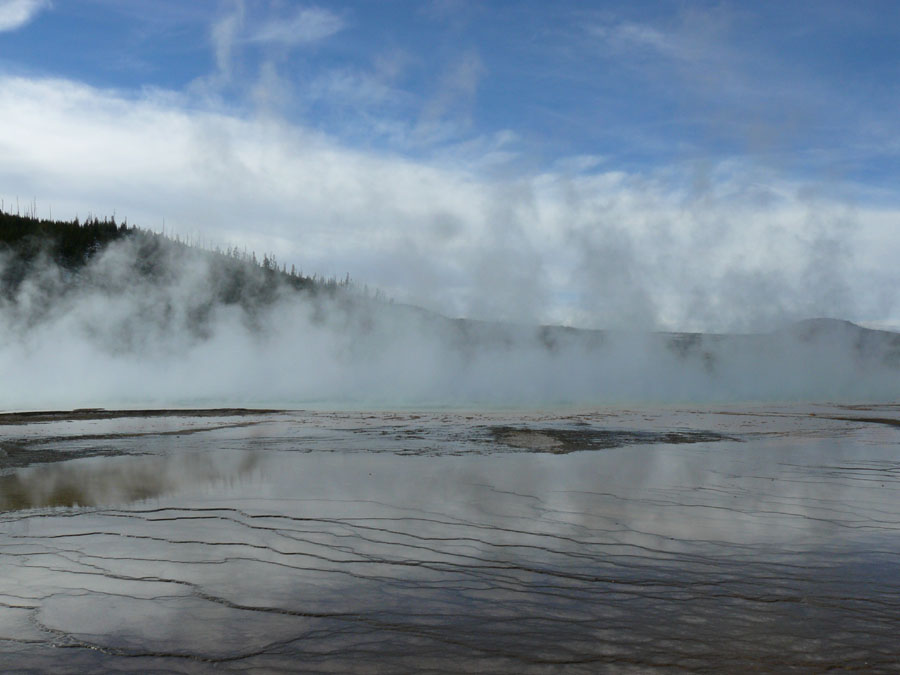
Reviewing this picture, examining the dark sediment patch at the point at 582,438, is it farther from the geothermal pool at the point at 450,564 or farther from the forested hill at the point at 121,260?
the forested hill at the point at 121,260

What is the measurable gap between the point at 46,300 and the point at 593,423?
44.9 meters

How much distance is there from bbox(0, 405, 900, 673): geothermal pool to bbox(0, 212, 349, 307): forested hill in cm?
4944

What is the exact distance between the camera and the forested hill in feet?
183

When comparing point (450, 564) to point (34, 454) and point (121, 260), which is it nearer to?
point (34, 454)

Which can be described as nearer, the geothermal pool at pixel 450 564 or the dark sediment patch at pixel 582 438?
the geothermal pool at pixel 450 564

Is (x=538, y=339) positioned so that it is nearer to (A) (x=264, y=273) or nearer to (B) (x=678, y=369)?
(B) (x=678, y=369)

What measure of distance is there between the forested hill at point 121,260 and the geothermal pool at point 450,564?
49.4 m

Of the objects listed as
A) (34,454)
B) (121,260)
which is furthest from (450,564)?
(121,260)

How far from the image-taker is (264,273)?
7219 cm

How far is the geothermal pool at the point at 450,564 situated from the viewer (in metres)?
3.53

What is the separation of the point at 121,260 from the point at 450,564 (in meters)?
62.6

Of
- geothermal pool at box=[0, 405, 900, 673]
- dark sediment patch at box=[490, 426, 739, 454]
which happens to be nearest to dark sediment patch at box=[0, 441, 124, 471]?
geothermal pool at box=[0, 405, 900, 673]

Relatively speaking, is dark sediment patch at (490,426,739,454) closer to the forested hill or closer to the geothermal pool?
the geothermal pool

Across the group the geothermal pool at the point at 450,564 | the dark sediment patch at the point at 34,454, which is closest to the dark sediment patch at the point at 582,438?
the geothermal pool at the point at 450,564
